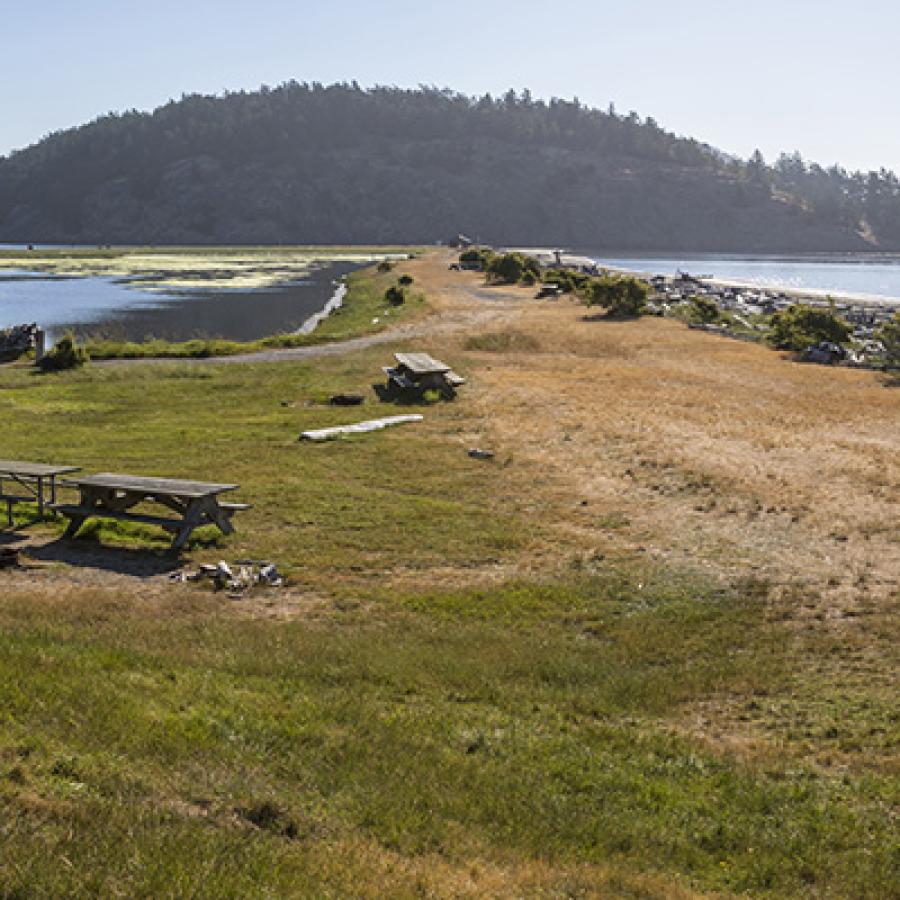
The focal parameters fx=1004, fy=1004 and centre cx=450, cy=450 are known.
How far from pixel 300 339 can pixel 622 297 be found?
63.2 ft

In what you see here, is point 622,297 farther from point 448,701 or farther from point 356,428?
point 448,701

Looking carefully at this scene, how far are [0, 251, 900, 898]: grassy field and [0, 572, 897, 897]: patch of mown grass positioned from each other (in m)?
0.03

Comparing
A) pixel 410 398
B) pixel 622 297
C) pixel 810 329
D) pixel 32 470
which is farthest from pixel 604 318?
pixel 32 470

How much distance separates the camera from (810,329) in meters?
41.7

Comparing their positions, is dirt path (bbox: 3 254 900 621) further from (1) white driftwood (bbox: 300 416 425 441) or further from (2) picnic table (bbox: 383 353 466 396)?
(1) white driftwood (bbox: 300 416 425 441)

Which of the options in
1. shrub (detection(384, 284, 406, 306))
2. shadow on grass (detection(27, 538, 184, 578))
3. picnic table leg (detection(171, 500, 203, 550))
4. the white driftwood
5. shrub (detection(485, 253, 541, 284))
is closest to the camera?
shadow on grass (detection(27, 538, 184, 578))

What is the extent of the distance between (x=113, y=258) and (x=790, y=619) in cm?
15353

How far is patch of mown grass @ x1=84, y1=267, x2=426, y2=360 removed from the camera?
41031 millimetres

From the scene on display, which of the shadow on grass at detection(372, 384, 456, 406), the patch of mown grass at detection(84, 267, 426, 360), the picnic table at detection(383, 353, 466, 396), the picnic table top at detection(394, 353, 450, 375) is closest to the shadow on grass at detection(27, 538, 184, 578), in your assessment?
the shadow on grass at detection(372, 384, 456, 406)

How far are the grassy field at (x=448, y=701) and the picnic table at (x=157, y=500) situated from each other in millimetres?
401

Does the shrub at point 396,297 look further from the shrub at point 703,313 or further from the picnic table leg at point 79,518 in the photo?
the picnic table leg at point 79,518

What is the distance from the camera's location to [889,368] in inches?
1411

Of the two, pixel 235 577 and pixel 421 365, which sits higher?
pixel 421 365

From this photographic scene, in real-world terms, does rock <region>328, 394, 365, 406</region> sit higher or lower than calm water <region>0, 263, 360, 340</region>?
lower
